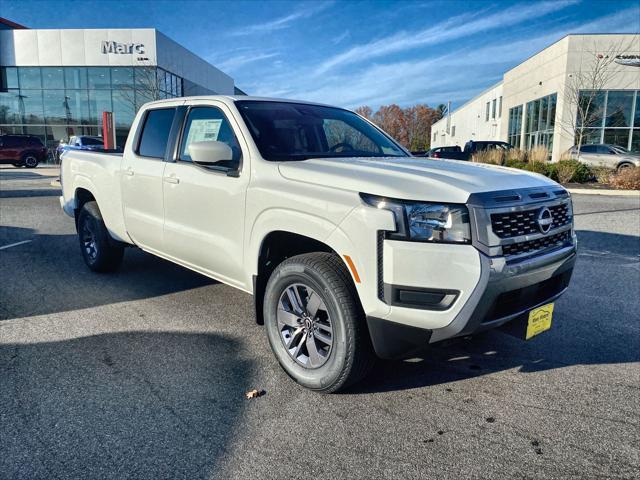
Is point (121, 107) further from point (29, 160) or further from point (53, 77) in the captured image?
point (29, 160)

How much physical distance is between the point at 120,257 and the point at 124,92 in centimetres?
3061

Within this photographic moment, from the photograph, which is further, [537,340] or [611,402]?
[537,340]

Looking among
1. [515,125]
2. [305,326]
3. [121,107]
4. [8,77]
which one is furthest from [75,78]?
[305,326]

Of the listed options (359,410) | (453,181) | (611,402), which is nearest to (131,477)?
(359,410)

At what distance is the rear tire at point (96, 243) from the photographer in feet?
19.0

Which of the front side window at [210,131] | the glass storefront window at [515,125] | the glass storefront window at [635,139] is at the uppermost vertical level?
the glass storefront window at [515,125]

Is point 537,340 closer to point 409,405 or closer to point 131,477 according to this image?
point 409,405

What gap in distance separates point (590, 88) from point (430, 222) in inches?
1230

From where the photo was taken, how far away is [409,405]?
3170 millimetres

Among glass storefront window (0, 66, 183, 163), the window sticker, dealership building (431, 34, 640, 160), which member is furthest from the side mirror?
glass storefront window (0, 66, 183, 163)

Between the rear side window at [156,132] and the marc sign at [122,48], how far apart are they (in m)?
31.9

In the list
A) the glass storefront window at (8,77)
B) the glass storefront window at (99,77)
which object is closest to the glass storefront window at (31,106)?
the glass storefront window at (8,77)

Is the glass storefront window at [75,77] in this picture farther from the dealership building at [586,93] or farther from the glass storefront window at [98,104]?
the dealership building at [586,93]

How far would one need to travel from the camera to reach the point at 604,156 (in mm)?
23141
